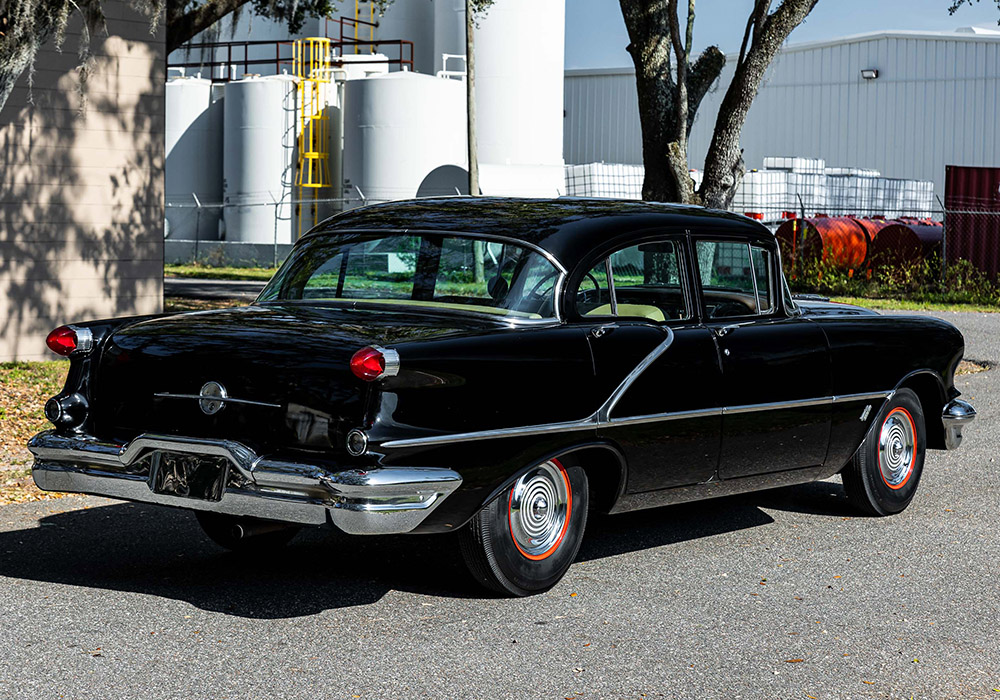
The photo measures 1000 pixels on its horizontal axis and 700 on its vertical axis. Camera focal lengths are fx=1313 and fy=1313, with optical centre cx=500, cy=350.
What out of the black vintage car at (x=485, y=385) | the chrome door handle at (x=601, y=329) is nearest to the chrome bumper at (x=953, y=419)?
the black vintage car at (x=485, y=385)

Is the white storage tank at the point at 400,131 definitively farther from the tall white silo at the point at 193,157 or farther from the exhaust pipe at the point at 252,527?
the exhaust pipe at the point at 252,527

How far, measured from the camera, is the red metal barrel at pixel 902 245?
27141mm

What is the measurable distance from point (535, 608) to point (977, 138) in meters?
42.1

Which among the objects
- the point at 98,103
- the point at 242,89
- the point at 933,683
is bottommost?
the point at 933,683

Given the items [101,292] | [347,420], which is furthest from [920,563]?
[101,292]

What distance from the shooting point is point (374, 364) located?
471cm

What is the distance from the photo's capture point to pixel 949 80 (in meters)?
44.2

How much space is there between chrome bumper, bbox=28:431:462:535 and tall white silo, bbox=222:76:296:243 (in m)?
30.4

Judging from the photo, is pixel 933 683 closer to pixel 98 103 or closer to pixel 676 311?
pixel 676 311

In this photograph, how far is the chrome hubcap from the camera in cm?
529

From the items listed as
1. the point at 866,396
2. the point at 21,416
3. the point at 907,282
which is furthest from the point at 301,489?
the point at 907,282

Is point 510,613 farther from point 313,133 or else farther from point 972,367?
point 313,133

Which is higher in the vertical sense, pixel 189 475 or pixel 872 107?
pixel 872 107

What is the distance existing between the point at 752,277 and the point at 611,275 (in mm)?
1080
